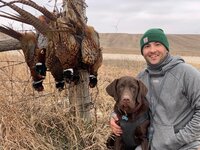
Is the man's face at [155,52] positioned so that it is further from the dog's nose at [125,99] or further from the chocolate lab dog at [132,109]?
the dog's nose at [125,99]

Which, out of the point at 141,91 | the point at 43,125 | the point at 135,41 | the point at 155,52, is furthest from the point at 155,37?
A: the point at 135,41

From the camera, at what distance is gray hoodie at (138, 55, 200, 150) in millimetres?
4293

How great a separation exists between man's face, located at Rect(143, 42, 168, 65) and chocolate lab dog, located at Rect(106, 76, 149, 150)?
0.26 metres

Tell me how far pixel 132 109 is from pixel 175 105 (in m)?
0.44

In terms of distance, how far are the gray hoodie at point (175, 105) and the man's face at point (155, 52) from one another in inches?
2.3

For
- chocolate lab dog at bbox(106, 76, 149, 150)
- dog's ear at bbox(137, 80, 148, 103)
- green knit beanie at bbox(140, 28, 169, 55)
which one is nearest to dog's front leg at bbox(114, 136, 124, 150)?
chocolate lab dog at bbox(106, 76, 149, 150)

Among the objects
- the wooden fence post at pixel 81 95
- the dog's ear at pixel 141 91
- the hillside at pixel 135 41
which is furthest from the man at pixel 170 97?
the hillside at pixel 135 41

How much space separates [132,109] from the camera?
454cm

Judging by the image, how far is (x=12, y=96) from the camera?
6.47 meters

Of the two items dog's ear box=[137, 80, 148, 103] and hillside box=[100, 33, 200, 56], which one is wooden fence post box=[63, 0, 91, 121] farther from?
hillside box=[100, 33, 200, 56]

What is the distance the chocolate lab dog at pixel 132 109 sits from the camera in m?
4.52

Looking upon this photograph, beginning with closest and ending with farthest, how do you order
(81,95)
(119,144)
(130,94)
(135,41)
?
(130,94)
(119,144)
(81,95)
(135,41)

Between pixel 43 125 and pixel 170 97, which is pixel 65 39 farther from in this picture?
pixel 43 125

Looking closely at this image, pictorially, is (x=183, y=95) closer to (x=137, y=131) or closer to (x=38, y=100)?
(x=137, y=131)
